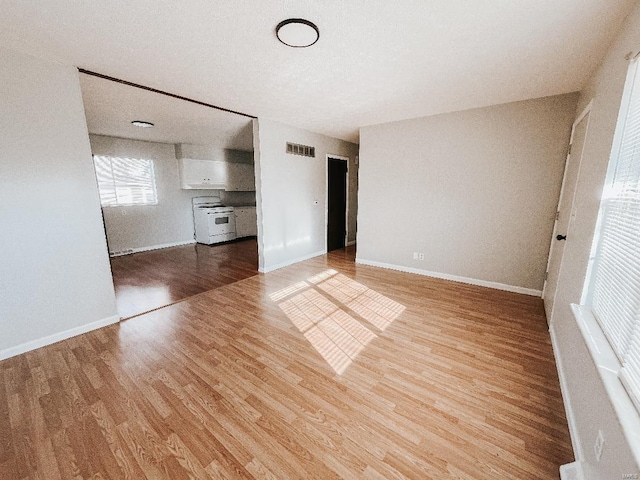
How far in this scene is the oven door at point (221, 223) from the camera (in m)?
6.42

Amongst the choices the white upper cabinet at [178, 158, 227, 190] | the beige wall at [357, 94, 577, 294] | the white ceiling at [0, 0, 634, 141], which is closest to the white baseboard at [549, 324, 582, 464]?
the beige wall at [357, 94, 577, 294]

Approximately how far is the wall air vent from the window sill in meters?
4.26

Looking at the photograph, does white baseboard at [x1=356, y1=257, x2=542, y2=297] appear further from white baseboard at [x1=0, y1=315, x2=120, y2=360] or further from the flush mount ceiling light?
the flush mount ceiling light

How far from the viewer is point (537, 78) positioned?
2564mm

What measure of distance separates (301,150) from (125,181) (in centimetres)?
410

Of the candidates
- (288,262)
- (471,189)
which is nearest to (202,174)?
(288,262)

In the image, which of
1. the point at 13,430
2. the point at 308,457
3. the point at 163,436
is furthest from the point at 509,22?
the point at 13,430

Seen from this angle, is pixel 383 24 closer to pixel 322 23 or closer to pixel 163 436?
pixel 322 23

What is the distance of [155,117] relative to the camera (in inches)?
153

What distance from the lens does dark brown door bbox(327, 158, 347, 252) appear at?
577cm

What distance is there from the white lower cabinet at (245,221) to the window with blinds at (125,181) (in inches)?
78.9

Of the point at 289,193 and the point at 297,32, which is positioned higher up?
the point at 297,32

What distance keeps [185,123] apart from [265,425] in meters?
4.59

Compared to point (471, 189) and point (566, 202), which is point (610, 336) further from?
point (471, 189)
